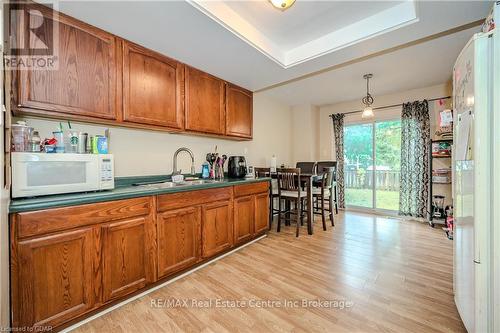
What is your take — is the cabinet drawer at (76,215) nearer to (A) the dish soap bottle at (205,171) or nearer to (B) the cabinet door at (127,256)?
(B) the cabinet door at (127,256)

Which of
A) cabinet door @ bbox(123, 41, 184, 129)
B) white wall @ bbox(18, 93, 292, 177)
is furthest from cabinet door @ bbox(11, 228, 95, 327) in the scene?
cabinet door @ bbox(123, 41, 184, 129)

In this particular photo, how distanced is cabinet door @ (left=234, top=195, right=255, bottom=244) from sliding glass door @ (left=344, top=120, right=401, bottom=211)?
2.87 metres

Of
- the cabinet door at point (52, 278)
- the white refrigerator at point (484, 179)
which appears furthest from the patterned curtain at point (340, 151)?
the cabinet door at point (52, 278)

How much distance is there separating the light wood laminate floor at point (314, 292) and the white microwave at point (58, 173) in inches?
37.7

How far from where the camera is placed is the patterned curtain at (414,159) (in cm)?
368

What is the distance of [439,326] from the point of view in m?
1.38

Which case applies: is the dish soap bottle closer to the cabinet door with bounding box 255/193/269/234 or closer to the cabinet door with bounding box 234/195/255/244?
the cabinet door with bounding box 234/195/255/244

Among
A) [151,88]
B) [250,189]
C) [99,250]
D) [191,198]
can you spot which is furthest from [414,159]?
[99,250]

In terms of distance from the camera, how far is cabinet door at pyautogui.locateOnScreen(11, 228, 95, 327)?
1.20 m

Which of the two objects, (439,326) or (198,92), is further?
(198,92)

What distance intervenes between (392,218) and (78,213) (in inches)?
182

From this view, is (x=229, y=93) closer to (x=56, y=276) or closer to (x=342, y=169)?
(x=56, y=276)

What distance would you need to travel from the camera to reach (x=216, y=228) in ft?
7.65

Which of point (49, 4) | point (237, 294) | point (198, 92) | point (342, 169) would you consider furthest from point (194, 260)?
point (342, 169)
